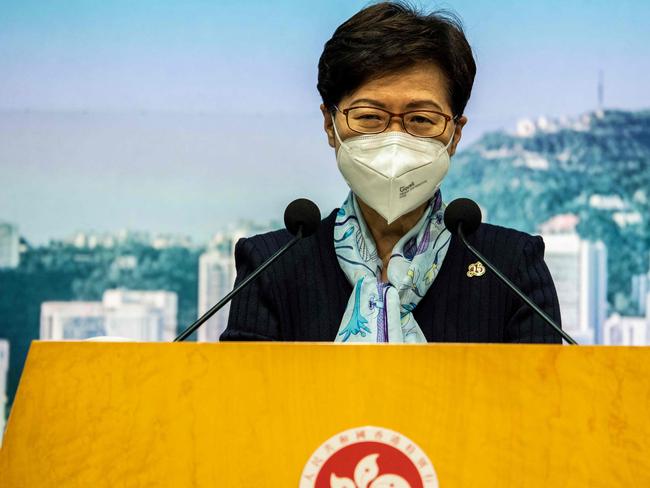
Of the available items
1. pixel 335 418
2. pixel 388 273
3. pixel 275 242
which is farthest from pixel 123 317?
pixel 335 418

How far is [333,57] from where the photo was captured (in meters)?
1.56

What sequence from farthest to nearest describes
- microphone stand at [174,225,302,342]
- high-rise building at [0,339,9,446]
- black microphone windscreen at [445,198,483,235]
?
high-rise building at [0,339,9,446] → black microphone windscreen at [445,198,483,235] → microphone stand at [174,225,302,342]

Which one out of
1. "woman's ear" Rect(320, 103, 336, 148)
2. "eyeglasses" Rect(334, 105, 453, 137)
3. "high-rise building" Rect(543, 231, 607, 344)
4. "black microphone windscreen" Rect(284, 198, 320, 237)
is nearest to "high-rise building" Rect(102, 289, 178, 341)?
"high-rise building" Rect(543, 231, 607, 344)

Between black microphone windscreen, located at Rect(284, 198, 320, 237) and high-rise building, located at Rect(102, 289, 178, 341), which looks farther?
high-rise building, located at Rect(102, 289, 178, 341)

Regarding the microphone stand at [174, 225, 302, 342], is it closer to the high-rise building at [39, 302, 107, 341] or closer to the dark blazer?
the dark blazer

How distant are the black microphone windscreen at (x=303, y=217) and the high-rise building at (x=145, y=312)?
130cm

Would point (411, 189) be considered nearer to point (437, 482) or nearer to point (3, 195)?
point (437, 482)

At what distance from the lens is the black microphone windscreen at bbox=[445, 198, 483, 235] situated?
131cm

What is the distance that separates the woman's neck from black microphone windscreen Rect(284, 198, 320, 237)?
0.29 meters

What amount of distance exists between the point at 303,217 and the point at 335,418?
0.42 m

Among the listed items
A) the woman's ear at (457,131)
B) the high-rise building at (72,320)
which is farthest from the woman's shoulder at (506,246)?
the high-rise building at (72,320)

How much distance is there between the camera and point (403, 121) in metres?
1.51

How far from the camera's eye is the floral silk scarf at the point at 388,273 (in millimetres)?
1457

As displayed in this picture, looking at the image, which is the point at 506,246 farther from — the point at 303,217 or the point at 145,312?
the point at 145,312
